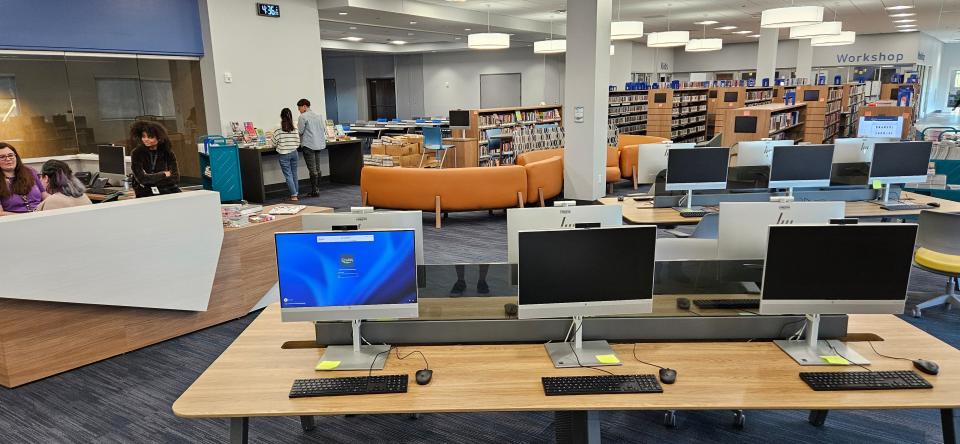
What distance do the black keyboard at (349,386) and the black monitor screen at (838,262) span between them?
5.16 feet

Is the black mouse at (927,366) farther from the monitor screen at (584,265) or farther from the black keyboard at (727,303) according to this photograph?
the monitor screen at (584,265)

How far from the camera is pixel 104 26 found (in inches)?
319

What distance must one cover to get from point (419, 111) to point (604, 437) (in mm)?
20285

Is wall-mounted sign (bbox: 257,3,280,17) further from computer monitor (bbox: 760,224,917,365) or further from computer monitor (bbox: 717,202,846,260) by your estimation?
computer monitor (bbox: 760,224,917,365)

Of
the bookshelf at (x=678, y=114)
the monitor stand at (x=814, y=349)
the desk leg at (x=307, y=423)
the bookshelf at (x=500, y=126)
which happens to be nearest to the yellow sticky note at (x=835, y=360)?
the monitor stand at (x=814, y=349)

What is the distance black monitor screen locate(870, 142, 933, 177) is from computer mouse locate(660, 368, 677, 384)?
4414 mm

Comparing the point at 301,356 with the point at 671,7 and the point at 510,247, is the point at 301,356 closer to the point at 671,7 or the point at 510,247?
the point at 510,247

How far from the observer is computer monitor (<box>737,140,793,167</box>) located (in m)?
5.91

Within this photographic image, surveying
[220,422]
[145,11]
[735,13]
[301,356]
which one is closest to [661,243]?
[301,356]

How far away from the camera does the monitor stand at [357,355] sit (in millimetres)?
2508

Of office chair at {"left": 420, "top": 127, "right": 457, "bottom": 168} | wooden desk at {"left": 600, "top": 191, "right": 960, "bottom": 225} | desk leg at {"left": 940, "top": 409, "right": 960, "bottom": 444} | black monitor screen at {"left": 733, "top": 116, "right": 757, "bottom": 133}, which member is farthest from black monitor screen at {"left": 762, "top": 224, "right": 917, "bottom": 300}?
office chair at {"left": 420, "top": 127, "right": 457, "bottom": 168}

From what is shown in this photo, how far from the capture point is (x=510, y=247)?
295 centimetres

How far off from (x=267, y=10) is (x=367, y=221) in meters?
8.36

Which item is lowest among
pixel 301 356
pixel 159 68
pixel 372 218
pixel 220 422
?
pixel 220 422
